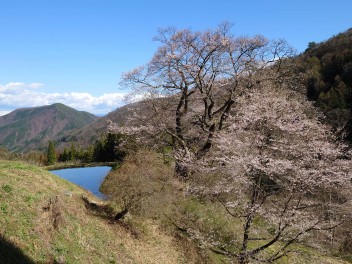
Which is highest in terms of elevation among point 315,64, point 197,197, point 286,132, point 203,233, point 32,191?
point 315,64

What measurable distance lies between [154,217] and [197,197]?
10.7 feet

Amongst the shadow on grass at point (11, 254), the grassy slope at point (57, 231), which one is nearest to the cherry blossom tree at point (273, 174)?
the grassy slope at point (57, 231)

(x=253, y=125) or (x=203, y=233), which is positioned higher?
(x=253, y=125)

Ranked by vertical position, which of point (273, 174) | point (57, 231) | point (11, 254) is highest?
point (273, 174)

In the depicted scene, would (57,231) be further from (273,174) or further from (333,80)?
(333,80)

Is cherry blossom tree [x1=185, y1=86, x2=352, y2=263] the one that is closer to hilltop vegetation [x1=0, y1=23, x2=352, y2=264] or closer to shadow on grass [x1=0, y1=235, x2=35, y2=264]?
hilltop vegetation [x1=0, y1=23, x2=352, y2=264]

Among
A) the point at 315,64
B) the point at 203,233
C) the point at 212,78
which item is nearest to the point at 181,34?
the point at 212,78

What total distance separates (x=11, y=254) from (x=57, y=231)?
89.0 inches

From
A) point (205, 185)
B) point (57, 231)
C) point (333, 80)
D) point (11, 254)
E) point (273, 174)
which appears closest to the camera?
point (11, 254)

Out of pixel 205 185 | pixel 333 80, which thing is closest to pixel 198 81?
pixel 205 185

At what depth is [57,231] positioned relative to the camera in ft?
32.4

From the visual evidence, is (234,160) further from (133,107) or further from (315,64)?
(315,64)

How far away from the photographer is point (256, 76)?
68.1 ft

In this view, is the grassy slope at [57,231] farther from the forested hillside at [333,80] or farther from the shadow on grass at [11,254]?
the forested hillside at [333,80]
